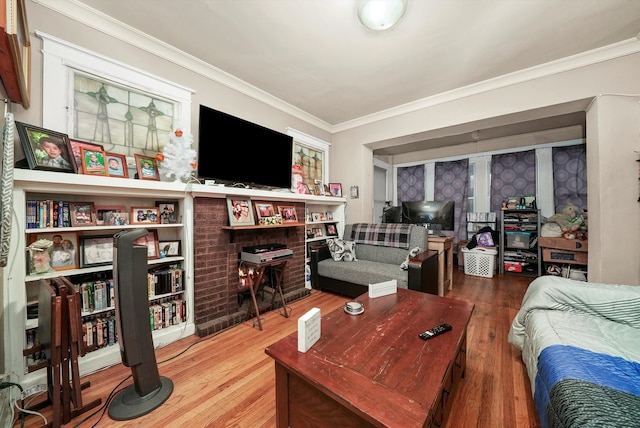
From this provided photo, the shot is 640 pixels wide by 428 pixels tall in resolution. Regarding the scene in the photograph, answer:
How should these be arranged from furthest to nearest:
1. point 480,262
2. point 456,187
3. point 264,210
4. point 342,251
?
point 456,187
point 480,262
point 342,251
point 264,210

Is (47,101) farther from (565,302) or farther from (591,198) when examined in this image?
(591,198)

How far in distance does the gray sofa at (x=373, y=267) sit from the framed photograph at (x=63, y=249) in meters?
2.38

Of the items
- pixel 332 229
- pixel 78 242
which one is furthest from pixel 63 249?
pixel 332 229

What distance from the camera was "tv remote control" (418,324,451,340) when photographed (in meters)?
1.25

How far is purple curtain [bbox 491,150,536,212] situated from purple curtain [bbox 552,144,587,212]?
301mm

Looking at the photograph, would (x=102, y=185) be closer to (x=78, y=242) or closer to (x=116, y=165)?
(x=116, y=165)

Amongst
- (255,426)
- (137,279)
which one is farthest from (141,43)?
(255,426)

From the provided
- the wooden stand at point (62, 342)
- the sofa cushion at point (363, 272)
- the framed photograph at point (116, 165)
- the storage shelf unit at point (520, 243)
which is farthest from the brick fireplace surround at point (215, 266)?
the storage shelf unit at point (520, 243)

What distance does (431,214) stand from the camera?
513cm

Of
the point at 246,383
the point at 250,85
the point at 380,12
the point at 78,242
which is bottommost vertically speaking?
the point at 246,383

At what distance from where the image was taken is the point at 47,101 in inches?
65.5

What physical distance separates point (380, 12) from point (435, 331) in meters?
2.15

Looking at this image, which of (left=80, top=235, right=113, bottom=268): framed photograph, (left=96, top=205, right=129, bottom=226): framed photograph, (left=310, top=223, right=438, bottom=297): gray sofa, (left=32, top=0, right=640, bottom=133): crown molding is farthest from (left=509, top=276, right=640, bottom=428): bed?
(left=96, top=205, right=129, bottom=226): framed photograph

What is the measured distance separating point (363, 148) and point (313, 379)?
11.5ft
